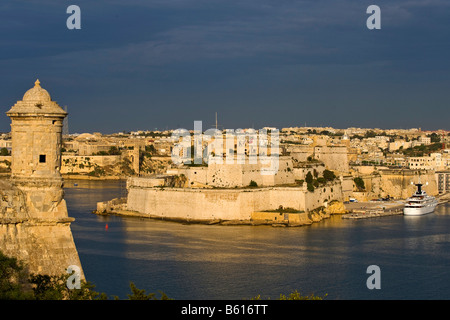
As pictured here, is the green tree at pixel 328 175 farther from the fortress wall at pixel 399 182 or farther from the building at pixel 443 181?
the building at pixel 443 181

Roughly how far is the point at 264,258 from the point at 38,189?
949 centimetres

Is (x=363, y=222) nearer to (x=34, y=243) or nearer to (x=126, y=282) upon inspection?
(x=126, y=282)

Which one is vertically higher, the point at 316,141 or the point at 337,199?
the point at 316,141

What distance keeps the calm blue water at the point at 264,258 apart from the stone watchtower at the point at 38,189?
5705 mm

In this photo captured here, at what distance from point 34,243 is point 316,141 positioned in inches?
898

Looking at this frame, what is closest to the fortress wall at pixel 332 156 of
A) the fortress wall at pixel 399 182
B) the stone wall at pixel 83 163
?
the fortress wall at pixel 399 182

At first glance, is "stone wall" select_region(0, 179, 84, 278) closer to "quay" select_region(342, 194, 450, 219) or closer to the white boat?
"quay" select_region(342, 194, 450, 219)

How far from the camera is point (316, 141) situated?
88.1 feet

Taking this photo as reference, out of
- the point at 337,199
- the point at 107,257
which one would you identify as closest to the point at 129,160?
the point at 337,199

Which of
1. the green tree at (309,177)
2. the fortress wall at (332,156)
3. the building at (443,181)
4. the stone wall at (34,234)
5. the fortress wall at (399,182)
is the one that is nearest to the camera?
the stone wall at (34,234)

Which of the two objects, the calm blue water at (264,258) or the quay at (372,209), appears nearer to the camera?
the calm blue water at (264,258)

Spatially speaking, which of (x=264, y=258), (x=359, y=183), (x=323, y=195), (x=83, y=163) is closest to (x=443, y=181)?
(x=359, y=183)

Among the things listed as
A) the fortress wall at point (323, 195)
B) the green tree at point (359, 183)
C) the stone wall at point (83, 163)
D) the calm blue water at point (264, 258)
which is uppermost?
the stone wall at point (83, 163)

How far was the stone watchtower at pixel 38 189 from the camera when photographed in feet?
14.6
